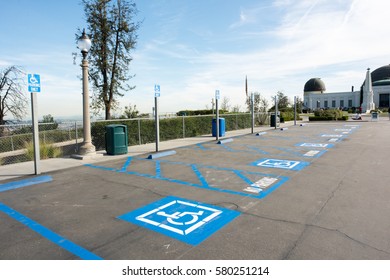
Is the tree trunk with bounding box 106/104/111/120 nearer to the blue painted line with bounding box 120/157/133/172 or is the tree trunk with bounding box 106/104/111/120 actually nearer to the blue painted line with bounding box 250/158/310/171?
the blue painted line with bounding box 120/157/133/172

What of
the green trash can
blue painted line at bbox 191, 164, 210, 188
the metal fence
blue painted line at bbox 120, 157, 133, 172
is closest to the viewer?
blue painted line at bbox 191, 164, 210, 188

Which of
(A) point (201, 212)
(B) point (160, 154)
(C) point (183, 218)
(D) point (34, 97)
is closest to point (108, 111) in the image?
(B) point (160, 154)

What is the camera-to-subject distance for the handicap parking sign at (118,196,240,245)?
3.96 meters

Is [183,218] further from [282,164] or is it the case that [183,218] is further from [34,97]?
[34,97]

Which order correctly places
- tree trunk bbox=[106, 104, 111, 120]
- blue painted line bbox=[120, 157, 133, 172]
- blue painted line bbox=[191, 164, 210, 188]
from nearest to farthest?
blue painted line bbox=[191, 164, 210, 188] < blue painted line bbox=[120, 157, 133, 172] < tree trunk bbox=[106, 104, 111, 120]

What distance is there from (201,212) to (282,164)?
482cm

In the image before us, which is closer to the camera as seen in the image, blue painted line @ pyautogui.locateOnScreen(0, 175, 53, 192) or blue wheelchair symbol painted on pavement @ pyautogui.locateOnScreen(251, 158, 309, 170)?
blue painted line @ pyautogui.locateOnScreen(0, 175, 53, 192)

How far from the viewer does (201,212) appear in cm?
473

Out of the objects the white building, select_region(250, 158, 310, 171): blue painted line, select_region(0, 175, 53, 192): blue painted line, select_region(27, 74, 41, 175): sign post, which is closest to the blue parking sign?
select_region(27, 74, 41, 175): sign post

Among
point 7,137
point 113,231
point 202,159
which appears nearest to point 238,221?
point 113,231

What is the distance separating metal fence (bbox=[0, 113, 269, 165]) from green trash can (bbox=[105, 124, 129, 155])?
5.94ft

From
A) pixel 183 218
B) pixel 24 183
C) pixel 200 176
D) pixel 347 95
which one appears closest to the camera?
pixel 183 218

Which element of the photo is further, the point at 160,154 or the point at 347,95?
the point at 347,95
